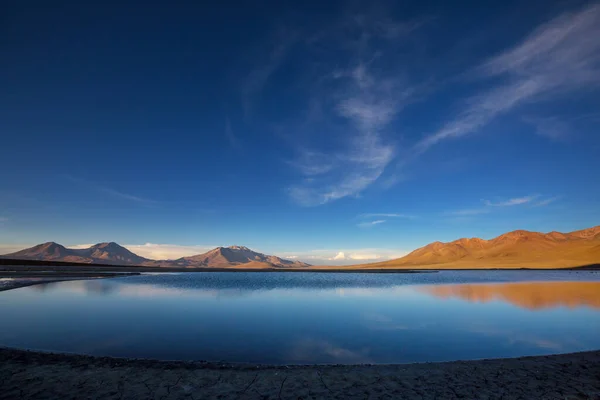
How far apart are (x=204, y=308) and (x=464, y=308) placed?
59.3 ft

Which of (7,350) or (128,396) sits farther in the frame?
(7,350)

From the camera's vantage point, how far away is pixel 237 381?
8.36 metres

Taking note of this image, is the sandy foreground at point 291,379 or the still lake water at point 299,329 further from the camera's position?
the still lake water at point 299,329

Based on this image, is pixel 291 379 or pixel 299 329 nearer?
pixel 291 379

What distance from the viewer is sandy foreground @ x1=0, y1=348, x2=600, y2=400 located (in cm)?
749

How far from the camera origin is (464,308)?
22359mm

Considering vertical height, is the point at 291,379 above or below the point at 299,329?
above

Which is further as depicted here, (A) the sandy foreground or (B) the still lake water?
(B) the still lake water

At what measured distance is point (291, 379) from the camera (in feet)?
27.9

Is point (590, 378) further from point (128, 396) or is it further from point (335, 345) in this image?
point (128, 396)

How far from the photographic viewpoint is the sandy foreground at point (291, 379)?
7.49 meters

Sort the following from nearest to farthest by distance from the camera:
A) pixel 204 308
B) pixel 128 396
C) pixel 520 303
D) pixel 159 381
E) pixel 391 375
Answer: pixel 128 396 < pixel 159 381 < pixel 391 375 < pixel 204 308 < pixel 520 303

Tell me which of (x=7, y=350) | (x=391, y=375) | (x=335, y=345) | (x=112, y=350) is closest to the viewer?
(x=391, y=375)

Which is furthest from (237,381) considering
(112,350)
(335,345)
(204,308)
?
(204,308)
